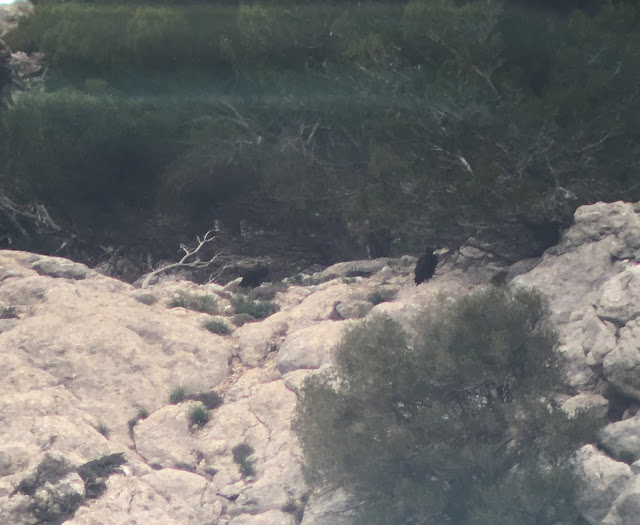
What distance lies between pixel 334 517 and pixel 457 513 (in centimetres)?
137

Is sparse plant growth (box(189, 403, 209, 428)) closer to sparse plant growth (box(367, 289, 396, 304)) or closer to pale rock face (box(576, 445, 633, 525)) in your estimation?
sparse plant growth (box(367, 289, 396, 304))

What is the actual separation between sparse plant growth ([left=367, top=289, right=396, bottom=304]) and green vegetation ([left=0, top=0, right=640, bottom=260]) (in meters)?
1.07

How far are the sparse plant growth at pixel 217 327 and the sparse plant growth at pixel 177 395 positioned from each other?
6.28 feet

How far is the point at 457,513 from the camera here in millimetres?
10602

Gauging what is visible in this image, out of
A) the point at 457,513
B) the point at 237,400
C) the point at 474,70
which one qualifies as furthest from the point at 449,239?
the point at 457,513

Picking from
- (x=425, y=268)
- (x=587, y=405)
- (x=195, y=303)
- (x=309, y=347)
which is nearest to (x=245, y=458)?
(x=309, y=347)

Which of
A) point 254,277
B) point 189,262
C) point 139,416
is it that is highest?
point 139,416

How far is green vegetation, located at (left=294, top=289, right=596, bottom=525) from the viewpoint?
407 inches

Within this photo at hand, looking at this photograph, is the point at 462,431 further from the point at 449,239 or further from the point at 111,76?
the point at 111,76

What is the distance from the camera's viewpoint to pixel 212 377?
13797 millimetres

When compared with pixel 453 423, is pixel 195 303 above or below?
below

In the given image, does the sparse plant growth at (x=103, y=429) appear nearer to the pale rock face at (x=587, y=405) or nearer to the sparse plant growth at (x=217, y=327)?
the sparse plant growth at (x=217, y=327)

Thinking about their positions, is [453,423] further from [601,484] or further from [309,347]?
[309,347]

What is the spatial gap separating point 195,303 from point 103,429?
4.14 m
